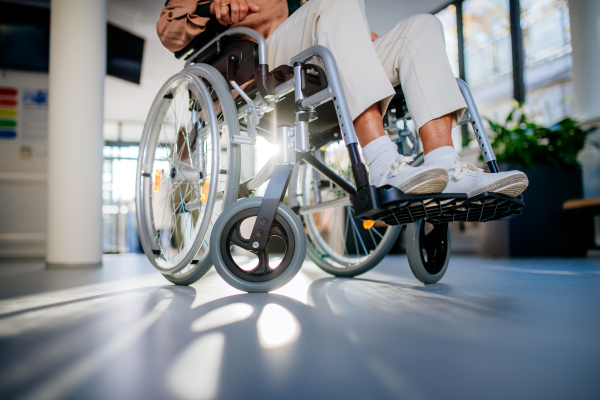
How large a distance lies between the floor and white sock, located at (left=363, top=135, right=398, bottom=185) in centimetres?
26

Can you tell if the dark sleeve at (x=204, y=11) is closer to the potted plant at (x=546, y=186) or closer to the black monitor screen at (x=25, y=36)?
the potted plant at (x=546, y=186)

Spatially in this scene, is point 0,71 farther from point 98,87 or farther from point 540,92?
point 540,92

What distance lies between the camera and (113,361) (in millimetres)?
439

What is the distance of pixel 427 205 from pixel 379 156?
0.13 metres

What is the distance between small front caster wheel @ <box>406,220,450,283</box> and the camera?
3.42 feet

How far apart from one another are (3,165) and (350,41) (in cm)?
365

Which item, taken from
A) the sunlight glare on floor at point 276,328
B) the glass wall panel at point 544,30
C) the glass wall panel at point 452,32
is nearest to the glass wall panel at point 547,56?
the glass wall panel at point 544,30

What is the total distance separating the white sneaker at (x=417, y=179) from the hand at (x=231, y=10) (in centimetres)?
63

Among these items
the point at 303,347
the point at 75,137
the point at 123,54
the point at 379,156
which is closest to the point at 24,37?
the point at 123,54

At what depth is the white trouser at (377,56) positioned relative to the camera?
0.83m

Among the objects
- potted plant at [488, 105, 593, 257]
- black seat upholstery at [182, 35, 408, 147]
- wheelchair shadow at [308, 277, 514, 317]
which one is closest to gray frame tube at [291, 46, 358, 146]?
black seat upholstery at [182, 35, 408, 147]

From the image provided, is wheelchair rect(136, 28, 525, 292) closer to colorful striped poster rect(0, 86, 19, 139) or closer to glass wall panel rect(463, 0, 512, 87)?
colorful striped poster rect(0, 86, 19, 139)

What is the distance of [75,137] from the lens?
2.19 meters

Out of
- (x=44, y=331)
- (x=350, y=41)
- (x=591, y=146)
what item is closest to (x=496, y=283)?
(x=350, y=41)
